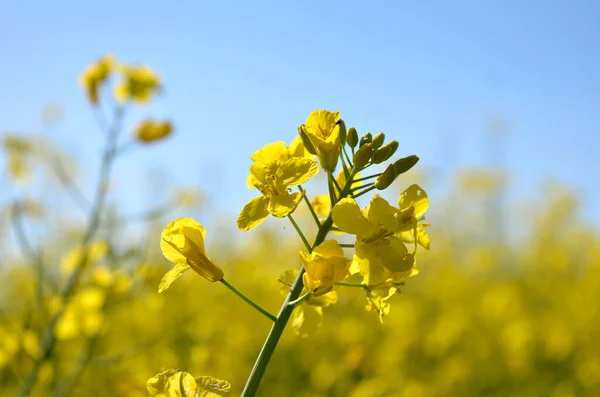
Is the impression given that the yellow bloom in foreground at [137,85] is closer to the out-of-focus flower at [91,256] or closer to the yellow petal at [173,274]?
the out-of-focus flower at [91,256]

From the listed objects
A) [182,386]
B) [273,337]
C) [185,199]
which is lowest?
[182,386]

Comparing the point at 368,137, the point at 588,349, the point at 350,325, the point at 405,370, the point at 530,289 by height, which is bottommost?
the point at 368,137

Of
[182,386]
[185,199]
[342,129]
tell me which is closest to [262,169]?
[342,129]

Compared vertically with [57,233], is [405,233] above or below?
below

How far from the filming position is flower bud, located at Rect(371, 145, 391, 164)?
1035mm

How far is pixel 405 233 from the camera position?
1095mm

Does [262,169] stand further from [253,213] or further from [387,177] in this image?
[387,177]

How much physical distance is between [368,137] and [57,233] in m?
7.87

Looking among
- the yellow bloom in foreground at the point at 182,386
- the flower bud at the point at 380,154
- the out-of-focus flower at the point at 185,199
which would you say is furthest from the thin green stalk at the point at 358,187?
the out-of-focus flower at the point at 185,199

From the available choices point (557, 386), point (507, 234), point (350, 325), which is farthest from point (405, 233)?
point (507, 234)

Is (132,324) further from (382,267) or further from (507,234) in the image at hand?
(507,234)

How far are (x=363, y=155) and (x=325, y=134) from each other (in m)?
0.09

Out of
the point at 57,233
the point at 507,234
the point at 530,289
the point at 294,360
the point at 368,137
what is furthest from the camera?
the point at 507,234

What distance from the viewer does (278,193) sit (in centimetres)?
102
